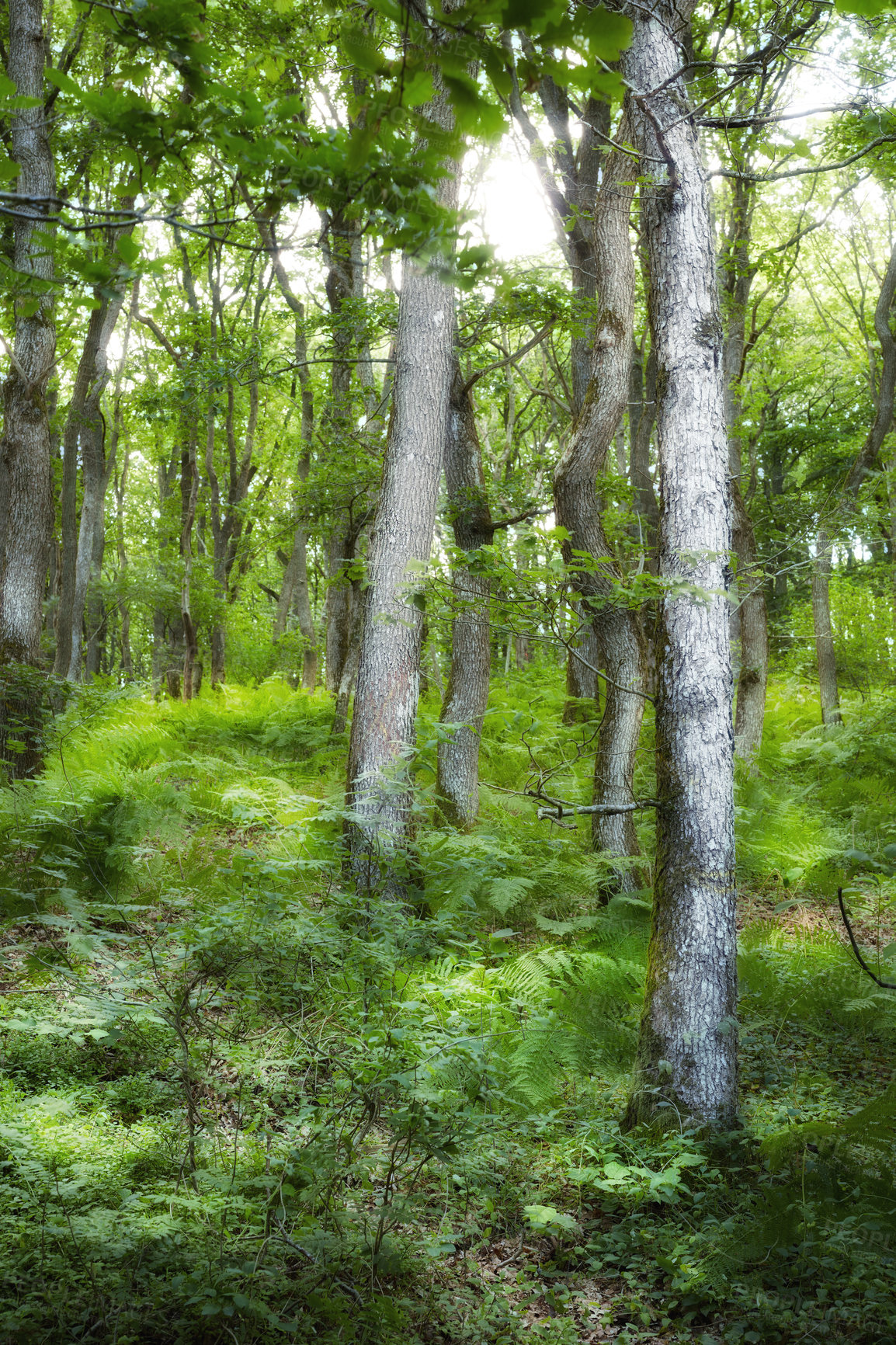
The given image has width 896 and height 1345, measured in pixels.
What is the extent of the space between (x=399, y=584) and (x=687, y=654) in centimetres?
256

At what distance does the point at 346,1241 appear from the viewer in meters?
2.42

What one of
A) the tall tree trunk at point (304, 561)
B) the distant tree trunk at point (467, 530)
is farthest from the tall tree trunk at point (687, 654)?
the tall tree trunk at point (304, 561)

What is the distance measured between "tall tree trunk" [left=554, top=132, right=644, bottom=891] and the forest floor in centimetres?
62

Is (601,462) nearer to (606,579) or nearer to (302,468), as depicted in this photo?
(606,579)

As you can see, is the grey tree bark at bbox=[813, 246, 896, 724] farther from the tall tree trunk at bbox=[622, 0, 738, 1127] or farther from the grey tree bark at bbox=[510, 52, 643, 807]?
the tall tree trunk at bbox=[622, 0, 738, 1127]

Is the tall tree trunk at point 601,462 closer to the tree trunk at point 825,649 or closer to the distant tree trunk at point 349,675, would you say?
the distant tree trunk at point 349,675

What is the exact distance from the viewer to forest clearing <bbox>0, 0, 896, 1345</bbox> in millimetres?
2307

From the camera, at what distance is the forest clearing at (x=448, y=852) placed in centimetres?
231

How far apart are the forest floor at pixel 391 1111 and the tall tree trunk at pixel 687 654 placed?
1.20 ft

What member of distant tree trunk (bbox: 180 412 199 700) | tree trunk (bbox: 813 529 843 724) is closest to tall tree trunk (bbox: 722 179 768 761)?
tree trunk (bbox: 813 529 843 724)

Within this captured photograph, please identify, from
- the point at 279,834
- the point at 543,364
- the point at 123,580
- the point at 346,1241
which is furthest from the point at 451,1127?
the point at 543,364

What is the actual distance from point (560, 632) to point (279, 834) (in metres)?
2.36

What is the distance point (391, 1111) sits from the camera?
294cm

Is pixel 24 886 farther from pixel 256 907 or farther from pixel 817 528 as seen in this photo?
pixel 817 528
